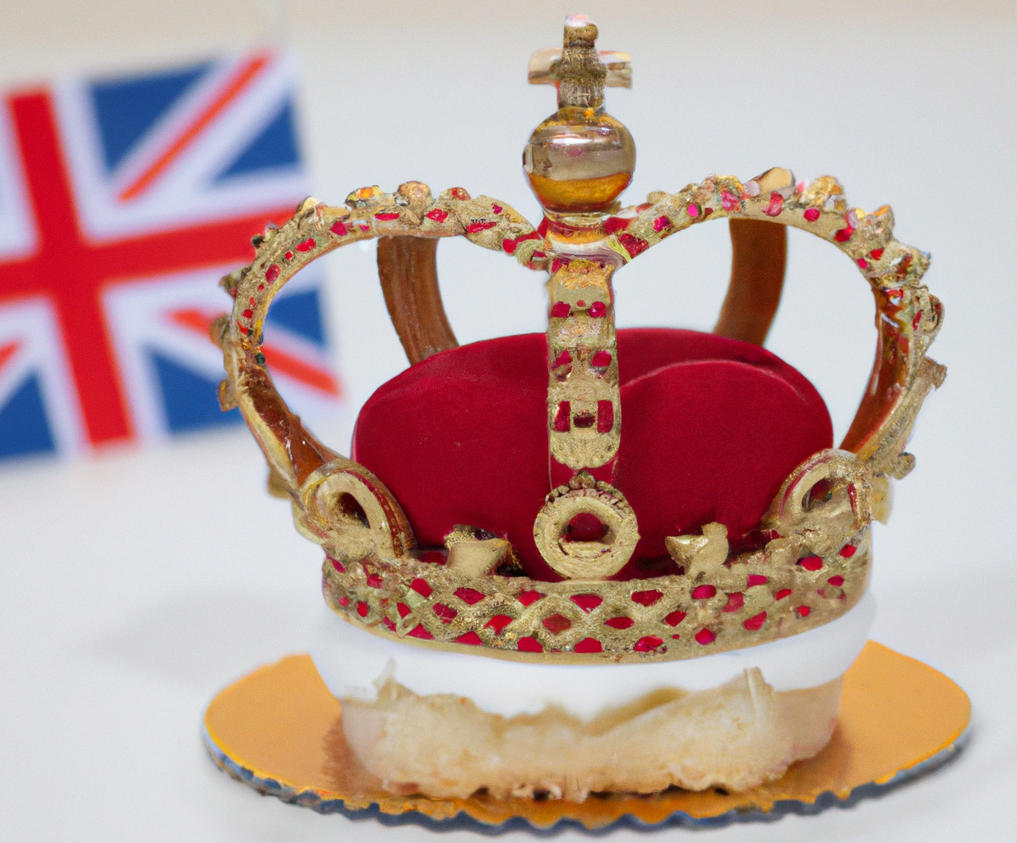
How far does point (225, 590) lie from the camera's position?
2059mm

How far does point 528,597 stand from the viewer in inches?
48.9

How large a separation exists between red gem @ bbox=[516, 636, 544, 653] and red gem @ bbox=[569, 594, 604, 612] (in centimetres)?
5

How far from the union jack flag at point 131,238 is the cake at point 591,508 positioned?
1.59 m

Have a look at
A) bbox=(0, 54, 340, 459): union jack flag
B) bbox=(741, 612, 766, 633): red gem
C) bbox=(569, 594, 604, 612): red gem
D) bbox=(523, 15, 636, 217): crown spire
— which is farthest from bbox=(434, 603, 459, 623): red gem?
bbox=(0, 54, 340, 459): union jack flag

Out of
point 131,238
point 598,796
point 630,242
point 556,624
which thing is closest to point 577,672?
point 556,624

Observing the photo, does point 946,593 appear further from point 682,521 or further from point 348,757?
point 348,757

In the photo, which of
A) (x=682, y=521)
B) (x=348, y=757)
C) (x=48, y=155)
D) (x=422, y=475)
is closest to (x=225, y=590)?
(x=348, y=757)

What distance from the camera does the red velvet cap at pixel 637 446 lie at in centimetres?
126

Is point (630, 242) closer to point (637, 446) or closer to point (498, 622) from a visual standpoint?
point (637, 446)

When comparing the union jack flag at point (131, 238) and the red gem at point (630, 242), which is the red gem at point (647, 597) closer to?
the red gem at point (630, 242)

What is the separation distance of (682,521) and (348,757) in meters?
0.45

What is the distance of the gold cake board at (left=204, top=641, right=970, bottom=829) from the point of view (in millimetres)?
1292

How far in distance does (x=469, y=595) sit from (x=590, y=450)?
0.18 meters

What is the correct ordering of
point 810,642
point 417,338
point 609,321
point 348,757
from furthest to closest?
point 417,338, point 348,757, point 810,642, point 609,321
